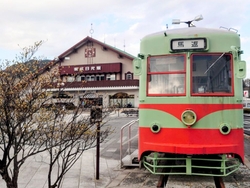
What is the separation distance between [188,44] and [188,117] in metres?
1.53

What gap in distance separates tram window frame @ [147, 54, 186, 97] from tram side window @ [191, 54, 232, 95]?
23 cm

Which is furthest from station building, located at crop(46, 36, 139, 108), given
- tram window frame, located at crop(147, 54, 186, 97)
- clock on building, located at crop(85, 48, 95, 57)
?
tram window frame, located at crop(147, 54, 186, 97)

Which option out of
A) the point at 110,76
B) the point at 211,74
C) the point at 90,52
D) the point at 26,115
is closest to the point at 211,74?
the point at 211,74

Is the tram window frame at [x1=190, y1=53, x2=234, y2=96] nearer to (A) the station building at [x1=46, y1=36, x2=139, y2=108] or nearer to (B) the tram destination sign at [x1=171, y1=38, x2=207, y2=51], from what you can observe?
(B) the tram destination sign at [x1=171, y1=38, x2=207, y2=51]

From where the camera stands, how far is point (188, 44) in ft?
19.7

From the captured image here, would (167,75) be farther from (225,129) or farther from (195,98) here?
(225,129)

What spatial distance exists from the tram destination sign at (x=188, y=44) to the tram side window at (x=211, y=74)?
0.19 m

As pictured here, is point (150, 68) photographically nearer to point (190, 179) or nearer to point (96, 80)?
point (190, 179)

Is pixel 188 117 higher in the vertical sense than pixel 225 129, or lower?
higher

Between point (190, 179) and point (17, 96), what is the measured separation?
408 centimetres

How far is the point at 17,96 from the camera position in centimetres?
414

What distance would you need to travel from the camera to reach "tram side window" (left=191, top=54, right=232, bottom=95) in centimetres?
585

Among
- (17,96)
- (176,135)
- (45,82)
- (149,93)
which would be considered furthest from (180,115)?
(17,96)

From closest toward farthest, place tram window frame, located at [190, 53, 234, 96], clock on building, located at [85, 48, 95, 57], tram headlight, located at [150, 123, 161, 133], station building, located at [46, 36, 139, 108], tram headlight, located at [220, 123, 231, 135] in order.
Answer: tram headlight, located at [220, 123, 231, 135]
tram window frame, located at [190, 53, 234, 96]
tram headlight, located at [150, 123, 161, 133]
station building, located at [46, 36, 139, 108]
clock on building, located at [85, 48, 95, 57]
